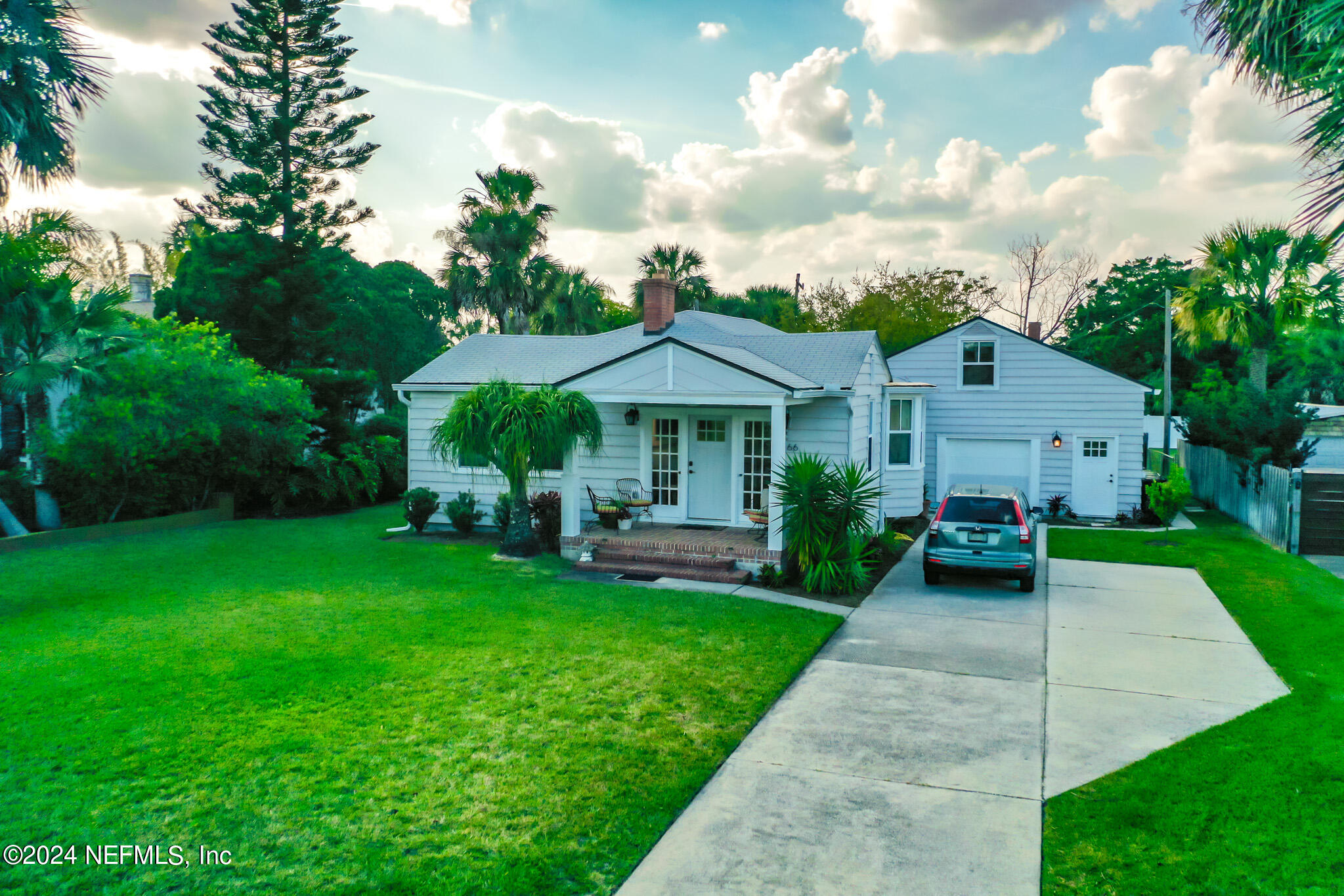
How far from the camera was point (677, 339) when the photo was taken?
44.3ft

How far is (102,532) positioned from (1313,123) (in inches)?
733

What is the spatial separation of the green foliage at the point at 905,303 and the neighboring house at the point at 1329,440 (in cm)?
1266

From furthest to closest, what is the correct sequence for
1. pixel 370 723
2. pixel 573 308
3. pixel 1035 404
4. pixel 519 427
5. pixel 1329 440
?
pixel 573 308
pixel 1329 440
pixel 1035 404
pixel 519 427
pixel 370 723

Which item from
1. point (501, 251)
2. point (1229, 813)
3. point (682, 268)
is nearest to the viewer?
point (1229, 813)

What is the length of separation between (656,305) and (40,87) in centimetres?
1096

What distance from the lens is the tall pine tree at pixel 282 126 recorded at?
2361 cm

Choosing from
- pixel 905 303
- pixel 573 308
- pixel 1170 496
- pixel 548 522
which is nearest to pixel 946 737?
pixel 548 522

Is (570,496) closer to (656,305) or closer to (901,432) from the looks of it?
(656,305)

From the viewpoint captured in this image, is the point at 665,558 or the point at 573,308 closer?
the point at 665,558

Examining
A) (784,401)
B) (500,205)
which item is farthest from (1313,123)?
(500,205)

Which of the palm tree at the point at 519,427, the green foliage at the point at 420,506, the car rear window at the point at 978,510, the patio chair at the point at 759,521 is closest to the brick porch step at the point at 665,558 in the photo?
the patio chair at the point at 759,521

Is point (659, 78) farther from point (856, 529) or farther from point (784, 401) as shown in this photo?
point (856, 529)

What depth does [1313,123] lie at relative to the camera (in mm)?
5234

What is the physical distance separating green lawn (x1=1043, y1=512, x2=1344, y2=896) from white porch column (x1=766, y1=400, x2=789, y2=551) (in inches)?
242
